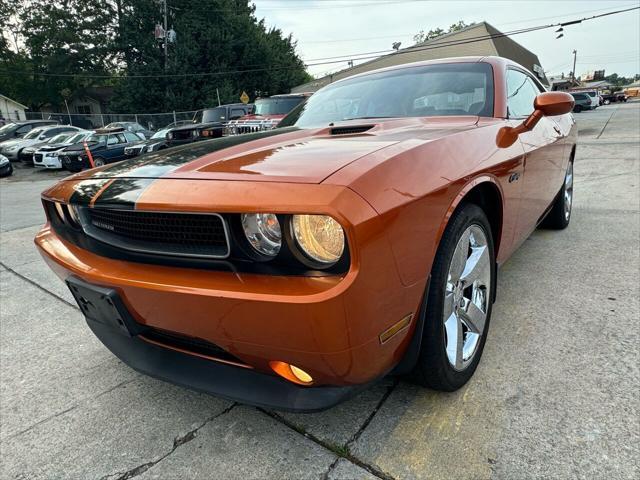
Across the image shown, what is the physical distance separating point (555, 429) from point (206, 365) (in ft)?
4.19

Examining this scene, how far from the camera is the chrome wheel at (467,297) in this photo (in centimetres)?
167

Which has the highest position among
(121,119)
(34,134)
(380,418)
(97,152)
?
(121,119)

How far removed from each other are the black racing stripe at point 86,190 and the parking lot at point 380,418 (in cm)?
90

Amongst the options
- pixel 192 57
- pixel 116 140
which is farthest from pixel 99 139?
pixel 192 57

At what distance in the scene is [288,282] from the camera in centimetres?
120

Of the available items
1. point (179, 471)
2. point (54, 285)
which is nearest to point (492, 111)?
point (179, 471)

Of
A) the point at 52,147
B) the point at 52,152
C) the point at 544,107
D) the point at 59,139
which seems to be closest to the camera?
the point at 544,107

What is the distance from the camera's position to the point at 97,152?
46.6 ft

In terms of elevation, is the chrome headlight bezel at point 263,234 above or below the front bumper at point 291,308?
above

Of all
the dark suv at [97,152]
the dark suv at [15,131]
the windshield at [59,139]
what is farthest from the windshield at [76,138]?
the dark suv at [15,131]

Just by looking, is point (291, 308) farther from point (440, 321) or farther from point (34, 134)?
point (34, 134)

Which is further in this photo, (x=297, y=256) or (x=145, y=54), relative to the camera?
(x=145, y=54)

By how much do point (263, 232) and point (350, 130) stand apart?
1004mm

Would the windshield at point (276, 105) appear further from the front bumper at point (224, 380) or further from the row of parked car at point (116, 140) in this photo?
the front bumper at point (224, 380)
